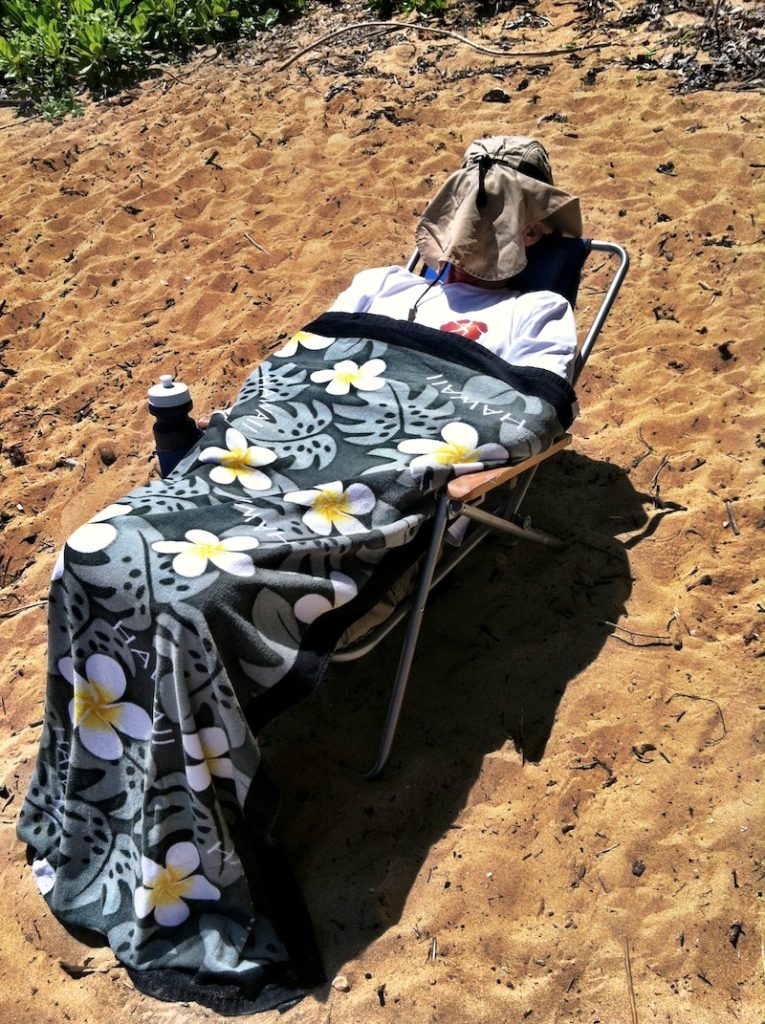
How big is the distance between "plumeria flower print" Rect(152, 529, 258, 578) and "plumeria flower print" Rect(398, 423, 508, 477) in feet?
1.95

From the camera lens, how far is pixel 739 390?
150 inches

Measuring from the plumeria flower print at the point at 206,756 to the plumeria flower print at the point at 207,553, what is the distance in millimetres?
387

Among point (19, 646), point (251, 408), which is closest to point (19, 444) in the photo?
point (19, 646)

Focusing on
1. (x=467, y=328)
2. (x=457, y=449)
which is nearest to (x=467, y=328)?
(x=467, y=328)

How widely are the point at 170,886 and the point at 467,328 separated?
6.59 feet

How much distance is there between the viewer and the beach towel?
222 centimetres

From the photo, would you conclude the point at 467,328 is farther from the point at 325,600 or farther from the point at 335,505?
the point at 325,600

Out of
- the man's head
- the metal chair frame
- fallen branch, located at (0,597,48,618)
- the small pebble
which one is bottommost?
fallen branch, located at (0,597,48,618)

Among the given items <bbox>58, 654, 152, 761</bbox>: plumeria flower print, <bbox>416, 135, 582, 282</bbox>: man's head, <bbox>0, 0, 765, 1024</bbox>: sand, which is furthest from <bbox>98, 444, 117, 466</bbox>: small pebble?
<bbox>58, 654, 152, 761</bbox>: plumeria flower print

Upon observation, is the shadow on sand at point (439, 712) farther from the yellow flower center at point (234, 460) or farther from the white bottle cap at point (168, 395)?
the white bottle cap at point (168, 395)

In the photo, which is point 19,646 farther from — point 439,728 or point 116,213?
point 116,213

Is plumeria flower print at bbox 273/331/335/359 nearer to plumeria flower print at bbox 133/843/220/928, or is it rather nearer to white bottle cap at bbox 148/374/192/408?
white bottle cap at bbox 148/374/192/408

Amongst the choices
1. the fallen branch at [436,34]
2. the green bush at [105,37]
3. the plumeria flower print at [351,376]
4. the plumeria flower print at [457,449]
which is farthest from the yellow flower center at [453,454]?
the green bush at [105,37]

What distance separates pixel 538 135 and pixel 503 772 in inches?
156
